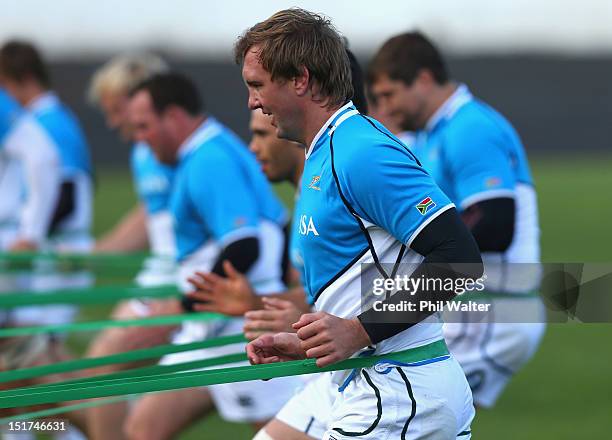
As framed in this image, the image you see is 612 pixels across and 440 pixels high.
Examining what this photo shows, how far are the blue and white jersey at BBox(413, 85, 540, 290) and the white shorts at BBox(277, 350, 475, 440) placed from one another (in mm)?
2012

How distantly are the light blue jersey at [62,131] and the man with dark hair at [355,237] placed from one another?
5290mm

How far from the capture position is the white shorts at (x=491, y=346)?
18.4ft

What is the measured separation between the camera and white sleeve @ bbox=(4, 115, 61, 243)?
8188 mm

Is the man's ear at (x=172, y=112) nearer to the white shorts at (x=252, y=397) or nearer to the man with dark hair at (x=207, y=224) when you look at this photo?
the man with dark hair at (x=207, y=224)

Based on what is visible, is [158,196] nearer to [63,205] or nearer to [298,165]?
[63,205]

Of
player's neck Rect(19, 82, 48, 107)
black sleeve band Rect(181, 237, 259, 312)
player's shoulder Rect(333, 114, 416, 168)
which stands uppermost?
player's neck Rect(19, 82, 48, 107)

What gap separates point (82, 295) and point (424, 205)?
8.13ft

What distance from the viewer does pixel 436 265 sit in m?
3.26

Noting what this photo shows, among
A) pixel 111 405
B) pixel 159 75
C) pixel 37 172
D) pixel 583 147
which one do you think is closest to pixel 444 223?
pixel 159 75

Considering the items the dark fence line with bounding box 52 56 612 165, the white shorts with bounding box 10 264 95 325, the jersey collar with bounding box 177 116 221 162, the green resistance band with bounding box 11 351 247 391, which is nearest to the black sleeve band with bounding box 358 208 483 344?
the green resistance band with bounding box 11 351 247 391

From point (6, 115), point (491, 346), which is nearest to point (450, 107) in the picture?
point (491, 346)

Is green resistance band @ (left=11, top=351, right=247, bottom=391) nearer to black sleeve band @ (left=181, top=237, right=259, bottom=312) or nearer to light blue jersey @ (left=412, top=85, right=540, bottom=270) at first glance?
black sleeve band @ (left=181, top=237, right=259, bottom=312)

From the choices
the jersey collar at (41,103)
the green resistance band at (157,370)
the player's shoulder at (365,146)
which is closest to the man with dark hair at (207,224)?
the green resistance band at (157,370)

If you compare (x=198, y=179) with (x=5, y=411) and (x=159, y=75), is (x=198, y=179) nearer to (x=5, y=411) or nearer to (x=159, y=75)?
(x=159, y=75)
